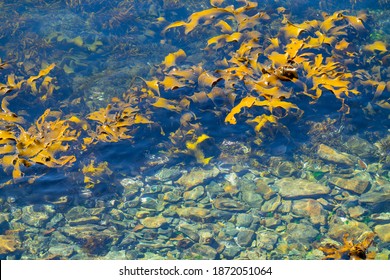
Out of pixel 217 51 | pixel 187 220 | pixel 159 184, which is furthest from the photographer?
pixel 217 51

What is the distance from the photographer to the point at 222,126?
458 centimetres

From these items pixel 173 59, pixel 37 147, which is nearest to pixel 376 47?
pixel 173 59

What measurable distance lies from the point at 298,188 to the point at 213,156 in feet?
3.25

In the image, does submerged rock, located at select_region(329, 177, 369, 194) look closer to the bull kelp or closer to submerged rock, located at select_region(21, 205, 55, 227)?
the bull kelp

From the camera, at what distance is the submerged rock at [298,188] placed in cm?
410

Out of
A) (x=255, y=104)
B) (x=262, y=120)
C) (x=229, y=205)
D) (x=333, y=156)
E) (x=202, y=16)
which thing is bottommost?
(x=229, y=205)

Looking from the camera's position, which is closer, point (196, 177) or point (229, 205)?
point (229, 205)

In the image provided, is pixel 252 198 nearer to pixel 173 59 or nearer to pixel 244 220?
pixel 244 220

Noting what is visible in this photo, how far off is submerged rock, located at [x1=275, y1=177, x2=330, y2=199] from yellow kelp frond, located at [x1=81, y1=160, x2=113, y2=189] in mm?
1849

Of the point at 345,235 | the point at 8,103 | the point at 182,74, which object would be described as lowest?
the point at 345,235

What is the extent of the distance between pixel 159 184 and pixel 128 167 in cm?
39

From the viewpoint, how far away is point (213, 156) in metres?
4.46

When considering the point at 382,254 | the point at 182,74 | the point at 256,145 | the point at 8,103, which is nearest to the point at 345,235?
the point at 382,254

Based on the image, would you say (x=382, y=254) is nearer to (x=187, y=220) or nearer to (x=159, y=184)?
(x=187, y=220)
